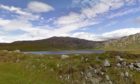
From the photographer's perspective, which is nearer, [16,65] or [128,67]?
[16,65]

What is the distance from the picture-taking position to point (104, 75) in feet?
139

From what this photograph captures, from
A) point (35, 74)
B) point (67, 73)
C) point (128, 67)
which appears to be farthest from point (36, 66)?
point (128, 67)

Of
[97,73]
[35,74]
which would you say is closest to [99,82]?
[97,73]

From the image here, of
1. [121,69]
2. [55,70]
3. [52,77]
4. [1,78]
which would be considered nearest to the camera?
[1,78]

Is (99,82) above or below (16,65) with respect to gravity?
below

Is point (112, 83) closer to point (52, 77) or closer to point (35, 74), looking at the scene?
point (52, 77)

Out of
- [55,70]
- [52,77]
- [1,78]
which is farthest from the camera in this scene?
[55,70]

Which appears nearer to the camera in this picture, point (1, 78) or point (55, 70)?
point (1, 78)

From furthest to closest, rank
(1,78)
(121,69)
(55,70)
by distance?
(121,69) < (55,70) < (1,78)

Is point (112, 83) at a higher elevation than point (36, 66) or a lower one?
lower

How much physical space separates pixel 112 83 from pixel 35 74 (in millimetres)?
13838

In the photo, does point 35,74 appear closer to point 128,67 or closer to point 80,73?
point 80,73

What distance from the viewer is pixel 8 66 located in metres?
42.2

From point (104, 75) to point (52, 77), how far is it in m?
9.87
